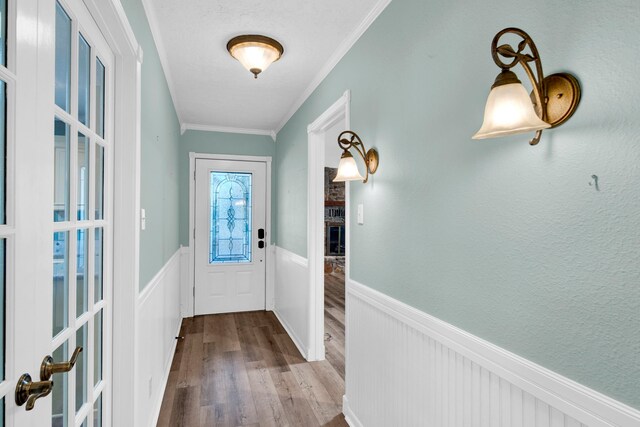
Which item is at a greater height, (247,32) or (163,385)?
(247,32)

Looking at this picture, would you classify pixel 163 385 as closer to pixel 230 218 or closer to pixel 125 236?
pixel 125 236

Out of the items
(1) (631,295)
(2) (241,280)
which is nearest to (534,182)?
Result: (1) (631,295)

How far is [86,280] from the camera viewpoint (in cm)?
128

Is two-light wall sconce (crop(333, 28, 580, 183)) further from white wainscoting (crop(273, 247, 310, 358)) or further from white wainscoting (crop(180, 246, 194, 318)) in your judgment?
white wainscoting (crop(180, 246, 194, 318))

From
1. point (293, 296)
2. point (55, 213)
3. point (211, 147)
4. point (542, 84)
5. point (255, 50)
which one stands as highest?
point (255, 50)

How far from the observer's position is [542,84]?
0.97 meters

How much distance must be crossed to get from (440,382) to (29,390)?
132 centimetres

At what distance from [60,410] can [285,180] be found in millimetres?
3341

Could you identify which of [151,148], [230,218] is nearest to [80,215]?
[151,148]

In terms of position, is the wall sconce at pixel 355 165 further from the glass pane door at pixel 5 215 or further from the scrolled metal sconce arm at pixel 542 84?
the glass pane door at pixel 5 215

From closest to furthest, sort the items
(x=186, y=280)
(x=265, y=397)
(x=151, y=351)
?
(x=151, y=351) < (x=265, y=397) < (x=186, y=280)

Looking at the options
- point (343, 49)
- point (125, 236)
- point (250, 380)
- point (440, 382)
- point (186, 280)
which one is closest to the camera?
point (440, 382)

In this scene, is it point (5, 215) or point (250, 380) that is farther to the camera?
point (250, 380)

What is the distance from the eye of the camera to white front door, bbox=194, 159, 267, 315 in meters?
4.57
